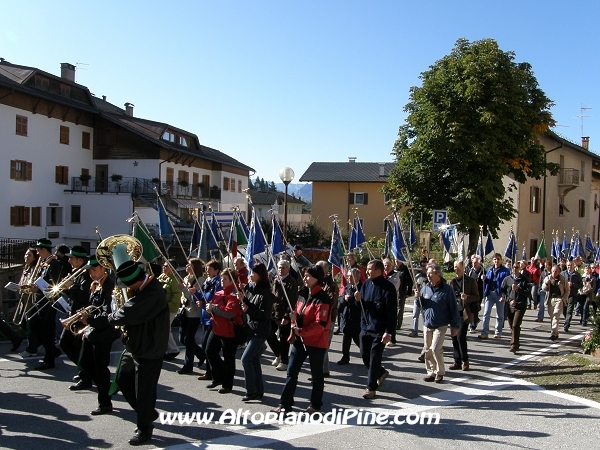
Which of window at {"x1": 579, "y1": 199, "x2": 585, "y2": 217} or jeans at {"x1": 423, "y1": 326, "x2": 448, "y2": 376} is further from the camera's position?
window at {"x1": 579, "y1": 199, "x2": 585, "y2": 217}

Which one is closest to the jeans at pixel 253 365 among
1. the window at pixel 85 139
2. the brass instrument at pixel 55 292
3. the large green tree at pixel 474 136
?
the brass instrument at pixel 55 292

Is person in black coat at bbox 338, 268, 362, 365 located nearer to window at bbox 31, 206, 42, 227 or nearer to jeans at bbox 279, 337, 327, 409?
jeans at bbox 279, 337, 327, 409

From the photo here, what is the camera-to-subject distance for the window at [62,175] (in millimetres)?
39719

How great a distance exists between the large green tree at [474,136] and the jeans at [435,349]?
66.7 ft

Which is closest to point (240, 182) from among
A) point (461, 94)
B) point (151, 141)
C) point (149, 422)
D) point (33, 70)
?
point (151, 141)

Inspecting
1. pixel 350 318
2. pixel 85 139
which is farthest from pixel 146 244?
pixel 85 139

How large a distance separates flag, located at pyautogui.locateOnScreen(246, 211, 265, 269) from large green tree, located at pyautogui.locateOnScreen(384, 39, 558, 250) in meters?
19.6

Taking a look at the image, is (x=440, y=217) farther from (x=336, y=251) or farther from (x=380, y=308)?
(x=380, y=308)

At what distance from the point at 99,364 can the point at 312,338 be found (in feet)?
8.04

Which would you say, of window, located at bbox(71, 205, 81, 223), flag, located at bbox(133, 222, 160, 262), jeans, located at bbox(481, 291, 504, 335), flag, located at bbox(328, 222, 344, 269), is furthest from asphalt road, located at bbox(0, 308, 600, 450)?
window, located at bbox(71, 205, 81, 223)

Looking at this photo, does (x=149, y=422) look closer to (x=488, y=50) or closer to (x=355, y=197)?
(x=488, y=50)

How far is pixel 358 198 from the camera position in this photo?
62250 mm

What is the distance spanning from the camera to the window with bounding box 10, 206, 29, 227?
3494 centimetres

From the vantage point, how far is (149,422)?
6.09m
